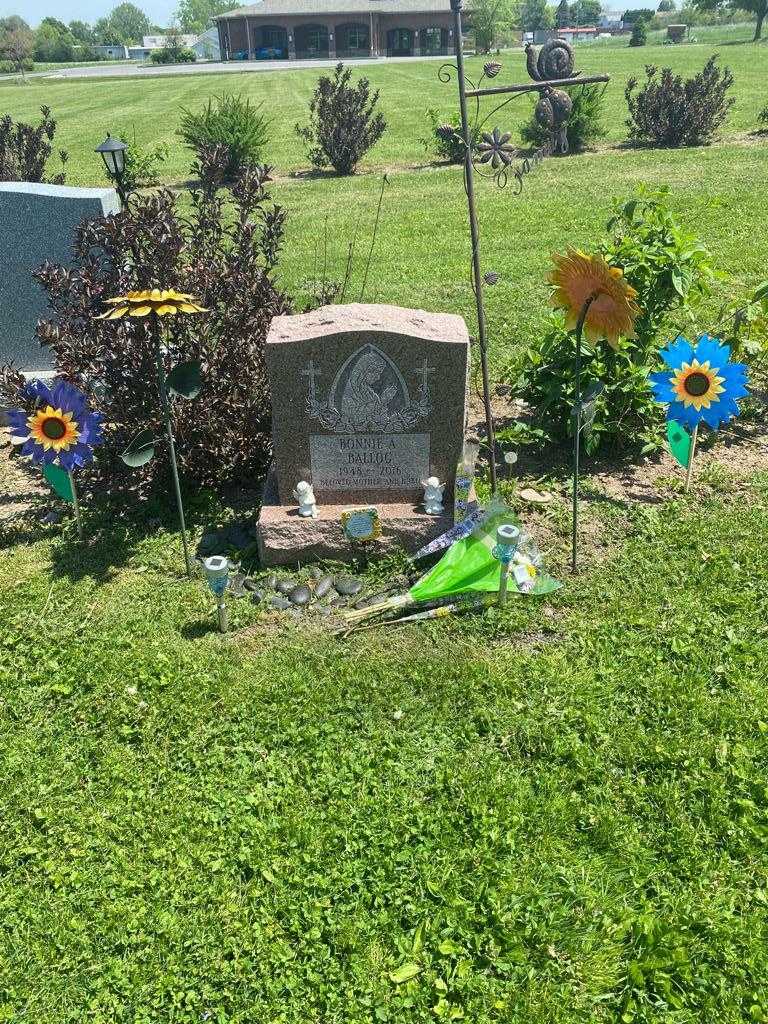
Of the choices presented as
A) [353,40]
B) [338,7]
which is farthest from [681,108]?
[338,7]

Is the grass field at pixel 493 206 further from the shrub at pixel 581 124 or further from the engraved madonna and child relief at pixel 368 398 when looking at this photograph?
the engraved madonna and child relief at pixel 368 398

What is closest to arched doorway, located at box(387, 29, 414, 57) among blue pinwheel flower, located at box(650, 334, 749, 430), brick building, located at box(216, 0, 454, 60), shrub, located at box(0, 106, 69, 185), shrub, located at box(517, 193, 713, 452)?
brick building, located at box(216, 0, 454, 60)

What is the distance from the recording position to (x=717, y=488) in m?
5.26

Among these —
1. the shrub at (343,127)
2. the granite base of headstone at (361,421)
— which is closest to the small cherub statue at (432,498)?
the granite base of headstone at (361,421)

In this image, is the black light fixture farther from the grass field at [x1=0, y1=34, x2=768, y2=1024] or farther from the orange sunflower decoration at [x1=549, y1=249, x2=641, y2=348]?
the orange sunflower decoration at [x1=549, y1=249, x2=641, y2=348]

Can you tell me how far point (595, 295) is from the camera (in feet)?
13.1

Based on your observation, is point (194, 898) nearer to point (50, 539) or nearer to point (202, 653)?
point (202, 653)

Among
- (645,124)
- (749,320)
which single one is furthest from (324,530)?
Result: (645,124)

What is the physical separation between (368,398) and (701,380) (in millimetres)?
1927

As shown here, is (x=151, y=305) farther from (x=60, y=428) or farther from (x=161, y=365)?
(x=60, y=428)

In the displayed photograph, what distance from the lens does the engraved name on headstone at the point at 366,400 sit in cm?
431

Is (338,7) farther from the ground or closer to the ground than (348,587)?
farther from the ground

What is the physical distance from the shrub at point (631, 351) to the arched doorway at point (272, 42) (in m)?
63.6

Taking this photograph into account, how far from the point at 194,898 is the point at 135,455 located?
230cm
